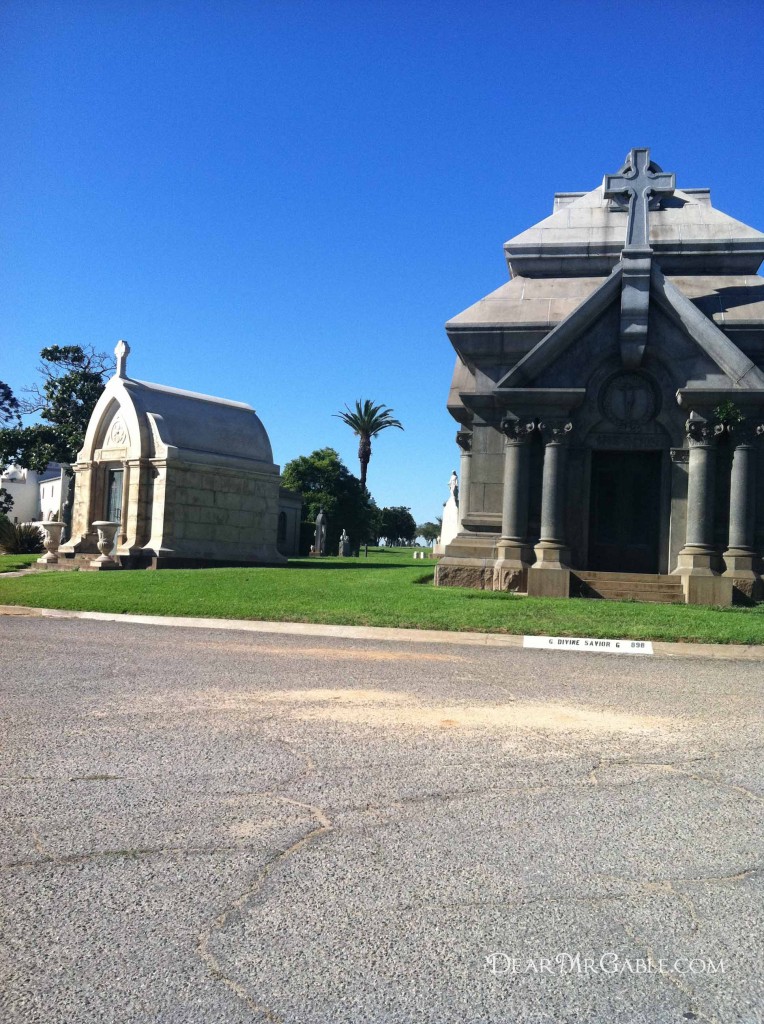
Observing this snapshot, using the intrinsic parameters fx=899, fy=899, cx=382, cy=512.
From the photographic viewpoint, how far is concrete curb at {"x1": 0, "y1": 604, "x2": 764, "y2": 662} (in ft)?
38.5

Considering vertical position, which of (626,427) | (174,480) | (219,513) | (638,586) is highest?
(626,427)

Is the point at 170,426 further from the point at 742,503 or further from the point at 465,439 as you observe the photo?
the point at 742,503

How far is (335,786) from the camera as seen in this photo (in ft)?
16.1

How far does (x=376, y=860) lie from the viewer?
3822 millimetres

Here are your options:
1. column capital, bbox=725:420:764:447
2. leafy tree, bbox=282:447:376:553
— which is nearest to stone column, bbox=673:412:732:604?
column capital, bbox=725:420:764:447

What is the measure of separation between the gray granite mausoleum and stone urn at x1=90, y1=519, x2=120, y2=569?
13.0 metres

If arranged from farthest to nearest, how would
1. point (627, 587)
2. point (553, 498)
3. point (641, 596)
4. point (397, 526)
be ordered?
point (397, 526)
point (553, 498)
point (627, 587)
point (641, 596)

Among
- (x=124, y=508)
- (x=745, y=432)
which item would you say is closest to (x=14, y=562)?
(x=124, y=508)

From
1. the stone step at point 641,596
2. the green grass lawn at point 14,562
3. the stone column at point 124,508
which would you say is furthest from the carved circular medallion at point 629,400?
the green grass lawn at point 14,562

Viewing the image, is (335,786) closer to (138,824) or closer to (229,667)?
(138,824)

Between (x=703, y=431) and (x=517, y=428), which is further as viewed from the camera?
(x=517, y=428)

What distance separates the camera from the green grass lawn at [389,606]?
43.4ft

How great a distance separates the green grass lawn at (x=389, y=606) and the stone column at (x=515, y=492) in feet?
4.99

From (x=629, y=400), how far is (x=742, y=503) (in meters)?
3.16
